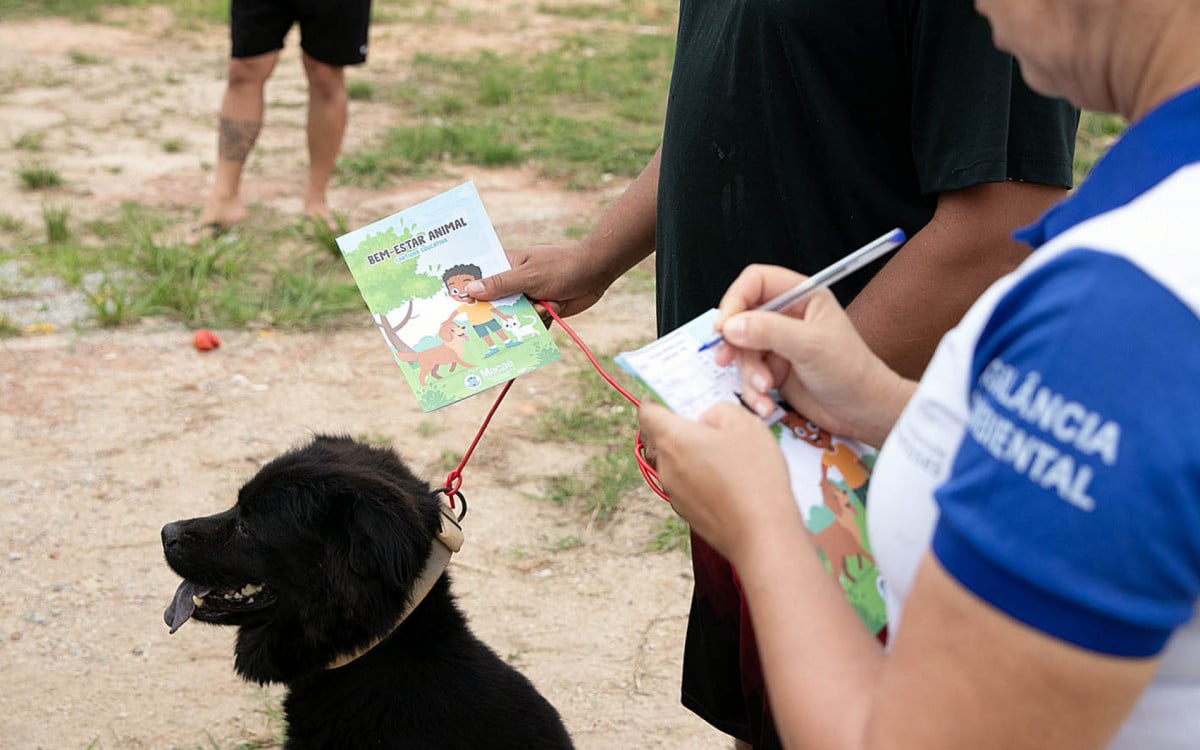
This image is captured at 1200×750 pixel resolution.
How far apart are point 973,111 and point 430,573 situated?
1.39m

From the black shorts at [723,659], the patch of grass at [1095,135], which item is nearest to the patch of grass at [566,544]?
the black shorts at [723,659]

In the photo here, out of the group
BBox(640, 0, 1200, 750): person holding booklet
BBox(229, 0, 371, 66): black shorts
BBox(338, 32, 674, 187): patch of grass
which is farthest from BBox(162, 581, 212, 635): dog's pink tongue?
BBox(338, 32, 674, 187): patch of grass

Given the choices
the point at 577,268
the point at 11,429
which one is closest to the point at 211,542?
the point at 577,268

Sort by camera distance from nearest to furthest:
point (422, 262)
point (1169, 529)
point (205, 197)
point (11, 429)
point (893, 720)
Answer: point (1169, 529), point (893, 720), point (422, 262), point (11, 429), point (205, 197)

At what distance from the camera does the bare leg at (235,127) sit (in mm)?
6480

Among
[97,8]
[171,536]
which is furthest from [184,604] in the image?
[97,8]

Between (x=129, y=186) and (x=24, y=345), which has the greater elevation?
(x=24, y=345)

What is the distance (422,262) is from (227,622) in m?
0.89

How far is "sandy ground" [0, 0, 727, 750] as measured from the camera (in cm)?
326

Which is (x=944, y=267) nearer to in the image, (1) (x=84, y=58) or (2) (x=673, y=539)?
(2) (x=673, y=539)

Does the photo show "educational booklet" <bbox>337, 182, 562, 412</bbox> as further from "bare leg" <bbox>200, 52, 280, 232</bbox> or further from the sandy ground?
"bare leg" <bbox>200, 52, 280, 232</bbox>

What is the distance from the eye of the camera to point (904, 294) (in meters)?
1.88

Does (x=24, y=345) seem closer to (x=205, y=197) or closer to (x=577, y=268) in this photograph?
(x=205, y=197)

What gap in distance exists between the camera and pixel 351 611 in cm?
235
